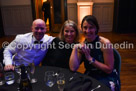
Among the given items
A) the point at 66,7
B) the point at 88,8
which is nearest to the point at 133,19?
the point at 88,8

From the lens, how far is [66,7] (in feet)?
21.2

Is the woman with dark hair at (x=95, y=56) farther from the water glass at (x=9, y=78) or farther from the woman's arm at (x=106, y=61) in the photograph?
the water glass at (x=9, y=78)

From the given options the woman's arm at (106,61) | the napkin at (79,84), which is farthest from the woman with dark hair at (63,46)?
the napkin at (79,84)

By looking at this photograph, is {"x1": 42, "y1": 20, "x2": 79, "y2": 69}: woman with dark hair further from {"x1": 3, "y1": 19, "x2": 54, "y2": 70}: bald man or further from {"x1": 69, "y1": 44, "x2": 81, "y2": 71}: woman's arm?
{"x1": 69, "y1": 44, "x2": 81, "y2": 71}: woman's arm

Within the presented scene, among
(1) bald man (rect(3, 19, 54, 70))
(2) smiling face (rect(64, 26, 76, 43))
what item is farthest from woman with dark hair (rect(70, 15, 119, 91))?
(1) bald man (rect(3, 19, 54, 70))

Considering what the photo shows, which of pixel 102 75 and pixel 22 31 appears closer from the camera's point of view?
pixel 102 75

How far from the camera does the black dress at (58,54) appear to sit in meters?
1.89

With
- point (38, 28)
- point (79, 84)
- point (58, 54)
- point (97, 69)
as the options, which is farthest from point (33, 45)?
point (79, 84)

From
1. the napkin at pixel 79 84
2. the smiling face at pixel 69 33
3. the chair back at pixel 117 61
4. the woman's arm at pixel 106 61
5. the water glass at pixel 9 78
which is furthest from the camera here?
the smiling face at pixel 69 33

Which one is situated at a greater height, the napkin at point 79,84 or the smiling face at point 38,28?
the smiling face at point 38,28

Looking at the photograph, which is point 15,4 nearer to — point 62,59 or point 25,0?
point 25,0

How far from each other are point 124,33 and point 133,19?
27.9 inches

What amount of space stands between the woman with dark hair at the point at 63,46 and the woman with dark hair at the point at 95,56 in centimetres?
22

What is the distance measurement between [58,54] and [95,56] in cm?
53
